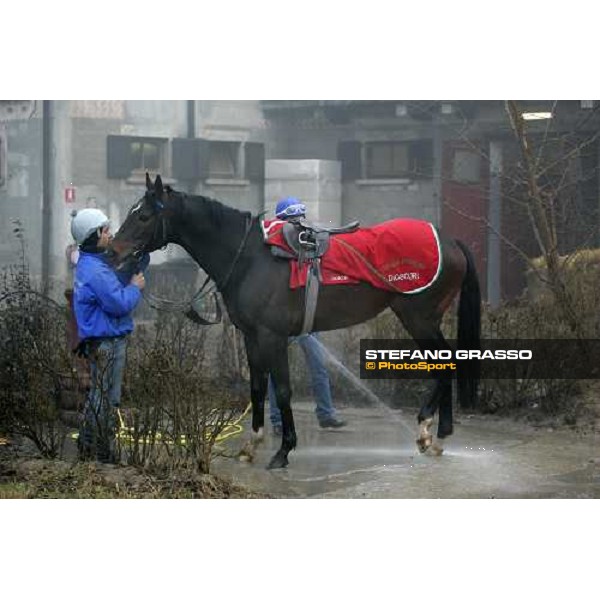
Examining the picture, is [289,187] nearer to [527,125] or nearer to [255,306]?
[255,306]

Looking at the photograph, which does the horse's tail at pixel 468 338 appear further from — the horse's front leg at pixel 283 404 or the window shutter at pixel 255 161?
the window shutter at pixel 255 161

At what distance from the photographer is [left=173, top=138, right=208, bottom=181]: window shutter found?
9195mm

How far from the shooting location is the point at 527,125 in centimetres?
934

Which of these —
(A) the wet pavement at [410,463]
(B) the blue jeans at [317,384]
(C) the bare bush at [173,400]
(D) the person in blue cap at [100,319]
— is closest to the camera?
(A) the wet pavement at [410,463]

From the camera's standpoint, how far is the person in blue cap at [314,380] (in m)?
9.38

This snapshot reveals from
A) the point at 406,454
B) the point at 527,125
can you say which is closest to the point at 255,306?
the point at 406,454

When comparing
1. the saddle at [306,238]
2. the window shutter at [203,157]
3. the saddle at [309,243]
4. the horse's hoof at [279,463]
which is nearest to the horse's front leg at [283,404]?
the horse's hoof at [279,463]

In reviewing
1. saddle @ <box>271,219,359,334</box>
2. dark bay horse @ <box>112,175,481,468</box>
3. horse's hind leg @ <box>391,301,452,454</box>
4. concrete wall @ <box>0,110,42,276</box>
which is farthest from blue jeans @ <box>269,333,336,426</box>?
concrete wall @ <box>0,110,42,276</box>

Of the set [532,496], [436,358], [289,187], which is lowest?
[532,496]

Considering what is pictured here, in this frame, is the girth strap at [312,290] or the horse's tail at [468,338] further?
the girth strap at [312,290]

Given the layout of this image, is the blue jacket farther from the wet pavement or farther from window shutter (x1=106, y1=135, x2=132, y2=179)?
the wet pavement

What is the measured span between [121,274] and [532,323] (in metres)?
2.18

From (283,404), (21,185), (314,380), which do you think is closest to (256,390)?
(283,404)

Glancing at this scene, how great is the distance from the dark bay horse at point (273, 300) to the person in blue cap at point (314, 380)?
0.34 ft
